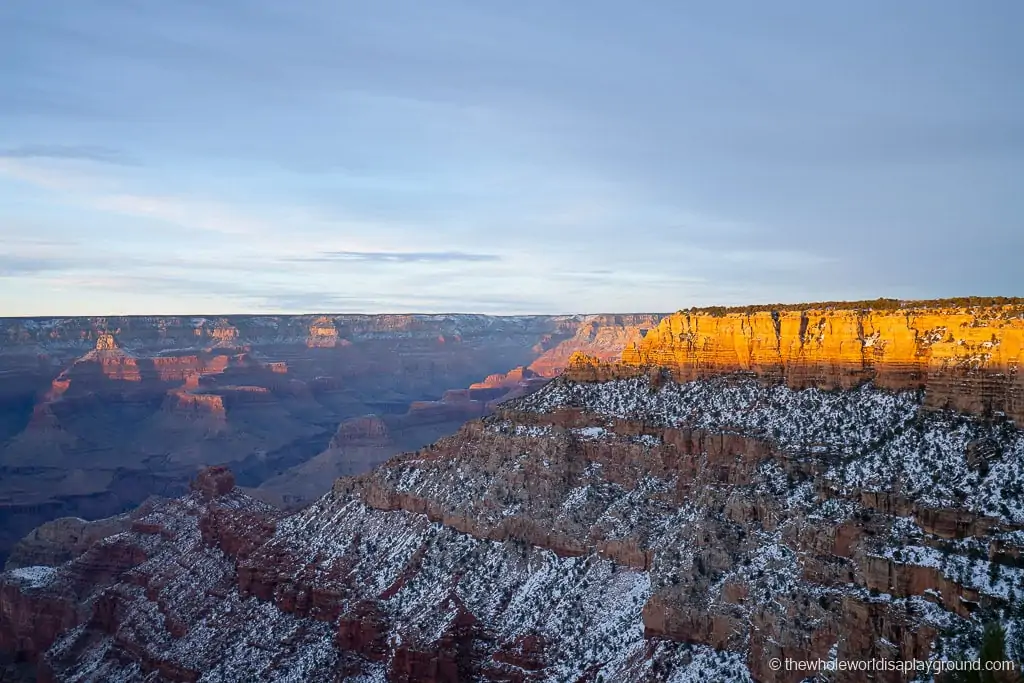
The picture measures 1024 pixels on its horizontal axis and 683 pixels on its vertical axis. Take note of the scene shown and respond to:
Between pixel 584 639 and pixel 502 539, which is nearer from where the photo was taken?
pixel 584 639

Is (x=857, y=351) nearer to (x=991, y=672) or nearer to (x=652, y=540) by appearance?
(x=652, y=540)

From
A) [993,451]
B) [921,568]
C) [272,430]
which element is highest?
[993,451]

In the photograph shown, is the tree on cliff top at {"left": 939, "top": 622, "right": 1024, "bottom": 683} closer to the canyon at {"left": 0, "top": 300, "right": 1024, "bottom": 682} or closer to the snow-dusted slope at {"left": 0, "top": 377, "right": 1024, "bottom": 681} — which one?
the canyon at {"left": 0, "top": 300, "right": 1024, "bottom": 682}

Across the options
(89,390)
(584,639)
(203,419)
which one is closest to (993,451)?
(584,639)

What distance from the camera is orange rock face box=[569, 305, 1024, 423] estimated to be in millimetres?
42875

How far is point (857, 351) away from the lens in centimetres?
4981

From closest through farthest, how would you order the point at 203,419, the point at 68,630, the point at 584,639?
the point at 584,639, the point at 68,630, the point at 203,419

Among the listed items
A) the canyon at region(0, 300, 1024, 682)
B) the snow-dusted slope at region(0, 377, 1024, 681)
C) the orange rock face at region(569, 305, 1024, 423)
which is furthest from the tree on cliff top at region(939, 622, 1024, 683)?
the orange rock face at region(569, 305, 1024, 423)

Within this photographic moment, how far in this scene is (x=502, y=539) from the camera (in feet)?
173

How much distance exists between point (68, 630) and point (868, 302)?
61717 millimetres

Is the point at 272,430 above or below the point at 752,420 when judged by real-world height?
below

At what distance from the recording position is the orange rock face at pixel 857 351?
42.9 meters

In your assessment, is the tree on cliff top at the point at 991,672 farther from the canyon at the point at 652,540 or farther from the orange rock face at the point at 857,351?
the orange rock face at the point at 857,351

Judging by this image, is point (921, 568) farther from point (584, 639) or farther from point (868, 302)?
point (868, 302)
